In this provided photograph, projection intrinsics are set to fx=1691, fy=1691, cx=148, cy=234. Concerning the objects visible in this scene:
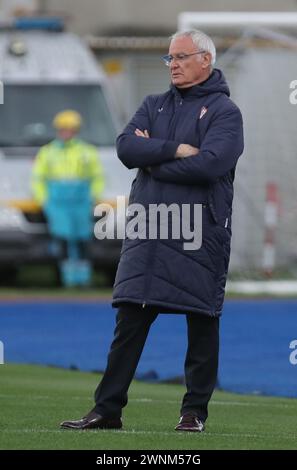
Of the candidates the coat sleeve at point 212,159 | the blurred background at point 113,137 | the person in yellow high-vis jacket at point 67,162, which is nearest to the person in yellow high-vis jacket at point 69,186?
the person in yellow high-vis jacket at point 67,162

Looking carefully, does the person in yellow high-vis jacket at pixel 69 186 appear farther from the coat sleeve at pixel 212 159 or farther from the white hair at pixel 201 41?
the coat sleeve at pixel 212 159

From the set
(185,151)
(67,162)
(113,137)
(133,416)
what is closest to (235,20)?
(113,137)

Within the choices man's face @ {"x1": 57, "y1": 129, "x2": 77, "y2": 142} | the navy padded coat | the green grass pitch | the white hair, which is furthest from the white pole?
the navy padded coat

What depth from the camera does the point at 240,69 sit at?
23094 mm

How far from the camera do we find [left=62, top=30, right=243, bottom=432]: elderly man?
27.2 feet

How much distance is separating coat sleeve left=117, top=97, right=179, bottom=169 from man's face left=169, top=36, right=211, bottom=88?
284 millimetres

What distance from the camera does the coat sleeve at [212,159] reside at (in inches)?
325

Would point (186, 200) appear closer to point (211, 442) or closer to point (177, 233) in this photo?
point (177, 233)

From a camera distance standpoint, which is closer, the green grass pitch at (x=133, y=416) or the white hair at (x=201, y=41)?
the green grass pitch at (x=133, y=416)

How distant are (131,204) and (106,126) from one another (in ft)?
43.6

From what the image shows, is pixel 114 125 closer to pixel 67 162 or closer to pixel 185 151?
pixel 67 162

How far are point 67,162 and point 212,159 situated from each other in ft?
43.0

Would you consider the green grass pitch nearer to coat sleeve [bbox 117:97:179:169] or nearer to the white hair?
coat sleeve [bbox 117:97:179:169]

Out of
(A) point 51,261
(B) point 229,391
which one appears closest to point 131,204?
(B) point 229,391
